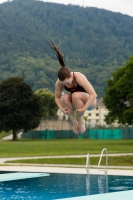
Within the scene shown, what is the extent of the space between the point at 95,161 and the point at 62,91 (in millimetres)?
25774

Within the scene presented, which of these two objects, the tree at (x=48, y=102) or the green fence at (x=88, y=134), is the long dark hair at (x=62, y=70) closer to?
the green fence at (x=88, y=134)

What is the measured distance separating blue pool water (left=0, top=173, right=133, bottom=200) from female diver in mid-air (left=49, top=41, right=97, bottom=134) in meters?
10.4

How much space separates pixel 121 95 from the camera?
59.7 metres

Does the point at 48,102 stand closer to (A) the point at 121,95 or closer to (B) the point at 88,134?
(B) the point at 88,134

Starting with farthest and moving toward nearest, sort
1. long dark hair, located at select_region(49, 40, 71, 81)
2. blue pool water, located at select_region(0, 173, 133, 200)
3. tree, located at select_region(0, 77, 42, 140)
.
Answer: tree, located at select_region(0, 77, 42, 140) < blue pool water, located at select_region(0, 173, 133, 200) < long dark hair, located at select_region(49, 40, 71, 81)

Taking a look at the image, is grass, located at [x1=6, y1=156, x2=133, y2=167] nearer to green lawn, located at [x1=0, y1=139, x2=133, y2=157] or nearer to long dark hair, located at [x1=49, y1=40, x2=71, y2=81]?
green lawn, located at [x1=0, y1=139, x2=133, y2=157]

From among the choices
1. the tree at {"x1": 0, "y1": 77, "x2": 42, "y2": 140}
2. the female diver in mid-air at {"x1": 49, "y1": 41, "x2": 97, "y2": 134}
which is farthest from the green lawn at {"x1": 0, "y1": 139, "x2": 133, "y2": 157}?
the female diver in mid-air at {"x1": 49, "y1": 41, "x2": 97, "y2": 134}

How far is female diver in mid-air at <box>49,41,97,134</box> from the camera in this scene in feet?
23.2

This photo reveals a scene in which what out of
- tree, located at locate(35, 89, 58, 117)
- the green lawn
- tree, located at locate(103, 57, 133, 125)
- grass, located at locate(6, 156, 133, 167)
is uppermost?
tree, located at locate(35, 89, 58, 117)

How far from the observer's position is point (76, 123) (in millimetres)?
8094

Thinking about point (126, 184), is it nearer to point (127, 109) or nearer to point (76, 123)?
point (76, 123)

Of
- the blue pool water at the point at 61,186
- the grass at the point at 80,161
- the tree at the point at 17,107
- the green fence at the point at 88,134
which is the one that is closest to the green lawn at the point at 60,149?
the grass at the point at 80,161

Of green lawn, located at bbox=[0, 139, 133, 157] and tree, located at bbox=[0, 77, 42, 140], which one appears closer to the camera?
green lawn, located at bbox=[0, 139, 133, 157]

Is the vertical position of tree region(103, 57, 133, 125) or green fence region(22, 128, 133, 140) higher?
tree region(103, 57, 133, 125)
